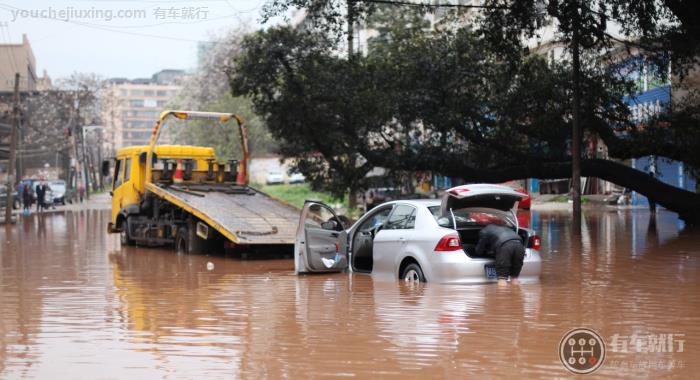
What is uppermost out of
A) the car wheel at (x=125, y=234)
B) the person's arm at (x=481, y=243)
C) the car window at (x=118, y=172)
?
the car window at (x=118, y=172)

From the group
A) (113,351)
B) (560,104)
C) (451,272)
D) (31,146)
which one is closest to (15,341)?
(113,351)

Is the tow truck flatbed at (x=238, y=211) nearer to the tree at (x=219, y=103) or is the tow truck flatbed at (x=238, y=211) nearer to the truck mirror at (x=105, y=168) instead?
the truck mirror at (x=105, y=168)

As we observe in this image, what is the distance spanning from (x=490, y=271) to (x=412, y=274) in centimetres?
111

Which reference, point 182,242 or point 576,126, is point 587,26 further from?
point 182,242

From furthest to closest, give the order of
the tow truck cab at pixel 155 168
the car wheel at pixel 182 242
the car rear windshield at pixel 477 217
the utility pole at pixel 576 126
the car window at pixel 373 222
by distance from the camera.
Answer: the utility pole at pixel 576 126, the tow truck cab at pixel 155 168, the car wheel at pixel 182 242, the car window at pixel 373 222, the car rear windshield at pixel 477 217

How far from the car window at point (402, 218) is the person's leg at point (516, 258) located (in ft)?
5.02

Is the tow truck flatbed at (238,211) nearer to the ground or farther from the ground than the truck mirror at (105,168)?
nearer to the ground

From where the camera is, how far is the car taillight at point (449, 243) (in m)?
12.1

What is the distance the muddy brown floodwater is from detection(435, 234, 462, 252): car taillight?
19.3 inches

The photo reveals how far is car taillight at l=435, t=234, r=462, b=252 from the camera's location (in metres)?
12.1

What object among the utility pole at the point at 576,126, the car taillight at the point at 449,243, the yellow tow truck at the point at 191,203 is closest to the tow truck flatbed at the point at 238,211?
the yellow tow truck at the point at 191,203

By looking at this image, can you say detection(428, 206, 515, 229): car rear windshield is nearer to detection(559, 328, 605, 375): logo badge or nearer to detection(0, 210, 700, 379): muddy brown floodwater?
detection(0, 210, 700, 379): muddy brown floodwater

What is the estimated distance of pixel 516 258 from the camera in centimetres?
1202

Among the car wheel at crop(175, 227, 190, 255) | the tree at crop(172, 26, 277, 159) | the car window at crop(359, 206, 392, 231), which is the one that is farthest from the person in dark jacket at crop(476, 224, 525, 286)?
the tree at crop(172, 26, 277, 159)
